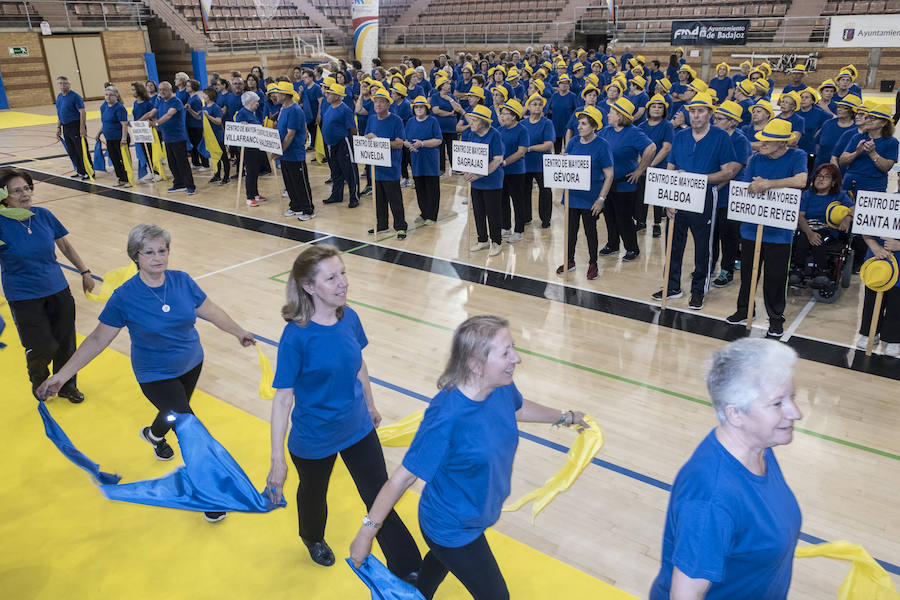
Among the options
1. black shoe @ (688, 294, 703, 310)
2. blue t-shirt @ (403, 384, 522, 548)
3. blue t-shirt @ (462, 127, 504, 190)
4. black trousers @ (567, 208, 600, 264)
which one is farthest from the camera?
blue t-shirt @ (462, 127, 504, 190)

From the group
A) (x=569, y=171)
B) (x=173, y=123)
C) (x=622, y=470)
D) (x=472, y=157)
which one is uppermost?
(x=173, y=123)

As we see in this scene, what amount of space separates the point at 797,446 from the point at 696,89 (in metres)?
7.17

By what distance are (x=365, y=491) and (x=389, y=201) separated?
6.39m

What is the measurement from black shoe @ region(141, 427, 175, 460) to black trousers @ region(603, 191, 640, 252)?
538cm

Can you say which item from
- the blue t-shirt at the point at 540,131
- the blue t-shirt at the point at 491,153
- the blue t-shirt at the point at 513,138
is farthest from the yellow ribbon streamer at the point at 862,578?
the blue t-shirt at the point at 540,131

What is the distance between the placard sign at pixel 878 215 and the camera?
5.18m

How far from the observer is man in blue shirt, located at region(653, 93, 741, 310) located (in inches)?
243

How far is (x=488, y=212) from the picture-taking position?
8.15 m

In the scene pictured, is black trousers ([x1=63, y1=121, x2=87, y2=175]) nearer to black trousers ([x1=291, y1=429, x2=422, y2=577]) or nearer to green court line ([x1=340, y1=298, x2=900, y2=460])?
green court line ([x1=340, y1=298, x2=900, y2=460])

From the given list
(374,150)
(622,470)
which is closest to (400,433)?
(622,470)

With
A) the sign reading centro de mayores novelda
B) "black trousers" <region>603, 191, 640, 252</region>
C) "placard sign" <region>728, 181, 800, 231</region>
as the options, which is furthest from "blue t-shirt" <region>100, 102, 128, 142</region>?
the sign reading centro de mayores novelda

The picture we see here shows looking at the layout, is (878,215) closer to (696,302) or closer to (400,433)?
(696,302)

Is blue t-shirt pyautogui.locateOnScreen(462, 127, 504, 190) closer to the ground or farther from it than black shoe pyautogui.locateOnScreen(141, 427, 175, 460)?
farther from it

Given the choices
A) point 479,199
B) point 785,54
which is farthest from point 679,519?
point 785,54
